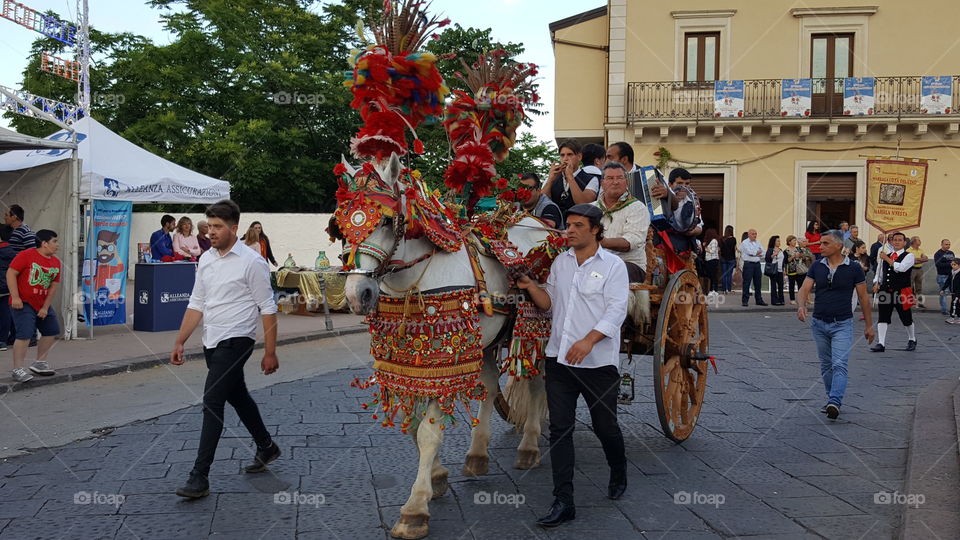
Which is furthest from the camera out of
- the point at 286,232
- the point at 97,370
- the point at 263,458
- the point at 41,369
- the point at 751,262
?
the point at 286,232

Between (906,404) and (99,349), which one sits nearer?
(906,404)

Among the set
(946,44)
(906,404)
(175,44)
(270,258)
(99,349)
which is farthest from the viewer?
(175,44)

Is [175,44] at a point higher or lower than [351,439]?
higher

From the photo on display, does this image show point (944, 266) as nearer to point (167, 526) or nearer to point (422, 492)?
point (422, 492)

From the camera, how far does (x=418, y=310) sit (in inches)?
169

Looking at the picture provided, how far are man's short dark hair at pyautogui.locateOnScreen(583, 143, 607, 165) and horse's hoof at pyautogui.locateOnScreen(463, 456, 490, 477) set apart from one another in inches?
98.3

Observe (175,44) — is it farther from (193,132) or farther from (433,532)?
(433,532)

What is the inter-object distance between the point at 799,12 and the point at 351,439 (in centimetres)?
2136

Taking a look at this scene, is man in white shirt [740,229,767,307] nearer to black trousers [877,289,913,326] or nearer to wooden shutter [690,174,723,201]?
wooden shutter [690,174,723,201]

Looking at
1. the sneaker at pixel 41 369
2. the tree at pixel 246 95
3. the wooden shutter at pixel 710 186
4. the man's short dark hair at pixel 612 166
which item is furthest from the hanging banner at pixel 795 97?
the sneaker at pixel 41 369

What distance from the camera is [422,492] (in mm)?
4207

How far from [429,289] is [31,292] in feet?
19.8

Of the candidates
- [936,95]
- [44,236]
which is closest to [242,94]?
[44,236]

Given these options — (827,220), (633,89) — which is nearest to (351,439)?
(633,89)
